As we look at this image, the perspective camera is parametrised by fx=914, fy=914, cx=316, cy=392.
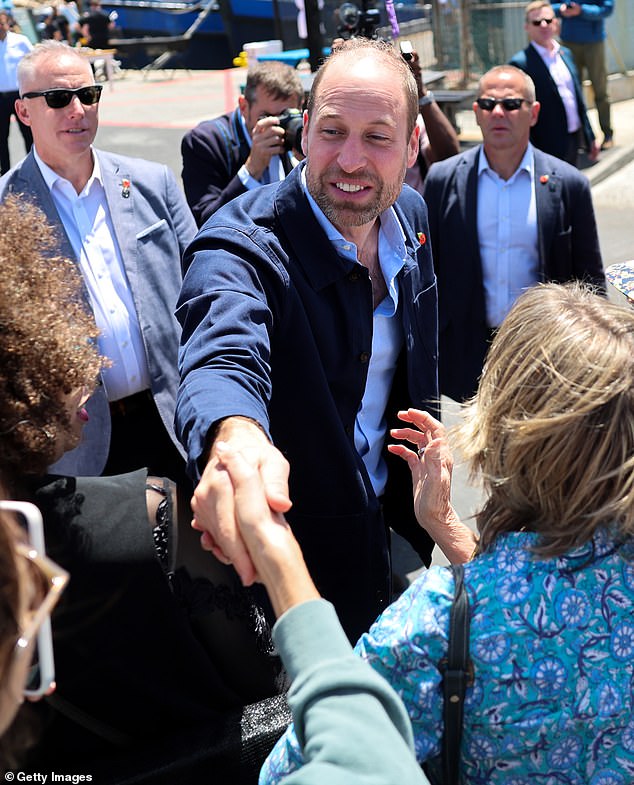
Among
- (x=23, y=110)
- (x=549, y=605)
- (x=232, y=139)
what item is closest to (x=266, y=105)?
(x=232, y=139)

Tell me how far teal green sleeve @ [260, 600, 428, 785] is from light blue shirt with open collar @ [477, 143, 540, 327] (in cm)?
336

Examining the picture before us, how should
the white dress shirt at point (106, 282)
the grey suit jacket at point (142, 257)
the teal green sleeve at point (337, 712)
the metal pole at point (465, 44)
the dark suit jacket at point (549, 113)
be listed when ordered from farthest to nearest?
the metal pole at point (465, 44) < the dark suit jacket at point (549, 113) < the white dress shirt at point (106, 282) < the grey suit jacket at point (142, 257) < the teal green sleeve at point (337, 712)

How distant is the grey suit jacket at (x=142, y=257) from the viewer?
3.21 m

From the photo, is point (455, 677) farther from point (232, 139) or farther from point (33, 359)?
point (232, 139)

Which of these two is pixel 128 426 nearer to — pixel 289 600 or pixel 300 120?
pixel 300 120

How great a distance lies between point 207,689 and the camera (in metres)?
1.79

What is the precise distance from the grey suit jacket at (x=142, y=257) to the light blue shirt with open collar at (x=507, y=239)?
1550 mm

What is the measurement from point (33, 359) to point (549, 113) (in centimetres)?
627

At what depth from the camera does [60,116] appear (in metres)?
3.50

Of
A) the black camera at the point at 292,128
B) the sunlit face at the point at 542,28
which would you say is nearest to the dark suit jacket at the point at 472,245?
the black camera at the point at 292,128

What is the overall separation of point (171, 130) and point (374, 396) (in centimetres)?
1170

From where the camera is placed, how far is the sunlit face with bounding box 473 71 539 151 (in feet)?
14.6

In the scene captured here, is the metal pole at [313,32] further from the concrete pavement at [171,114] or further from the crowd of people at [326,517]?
the crowd of people at [326,517]

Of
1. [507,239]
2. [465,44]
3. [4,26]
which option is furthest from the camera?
[465,44]
